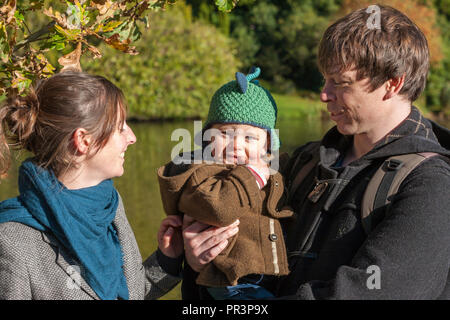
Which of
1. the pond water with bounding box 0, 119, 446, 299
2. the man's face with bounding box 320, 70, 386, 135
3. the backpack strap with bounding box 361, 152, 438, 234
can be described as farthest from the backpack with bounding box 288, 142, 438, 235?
the pond water with bounding box 0, 119, 446, 299

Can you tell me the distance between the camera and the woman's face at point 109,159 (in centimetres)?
199

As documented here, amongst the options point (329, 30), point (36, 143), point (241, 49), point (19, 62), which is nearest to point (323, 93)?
point (329, 30)

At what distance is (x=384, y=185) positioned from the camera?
1774 mm

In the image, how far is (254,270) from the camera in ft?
6.63

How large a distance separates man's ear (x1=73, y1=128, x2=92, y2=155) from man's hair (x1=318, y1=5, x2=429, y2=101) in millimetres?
950

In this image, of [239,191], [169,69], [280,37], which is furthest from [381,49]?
[280,37]

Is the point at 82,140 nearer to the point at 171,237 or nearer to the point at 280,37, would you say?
the point at 171,237

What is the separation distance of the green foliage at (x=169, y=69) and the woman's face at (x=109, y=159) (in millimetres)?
12449

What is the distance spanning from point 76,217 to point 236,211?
583 millimetres

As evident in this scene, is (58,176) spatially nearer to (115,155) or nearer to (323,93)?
(115,155)
